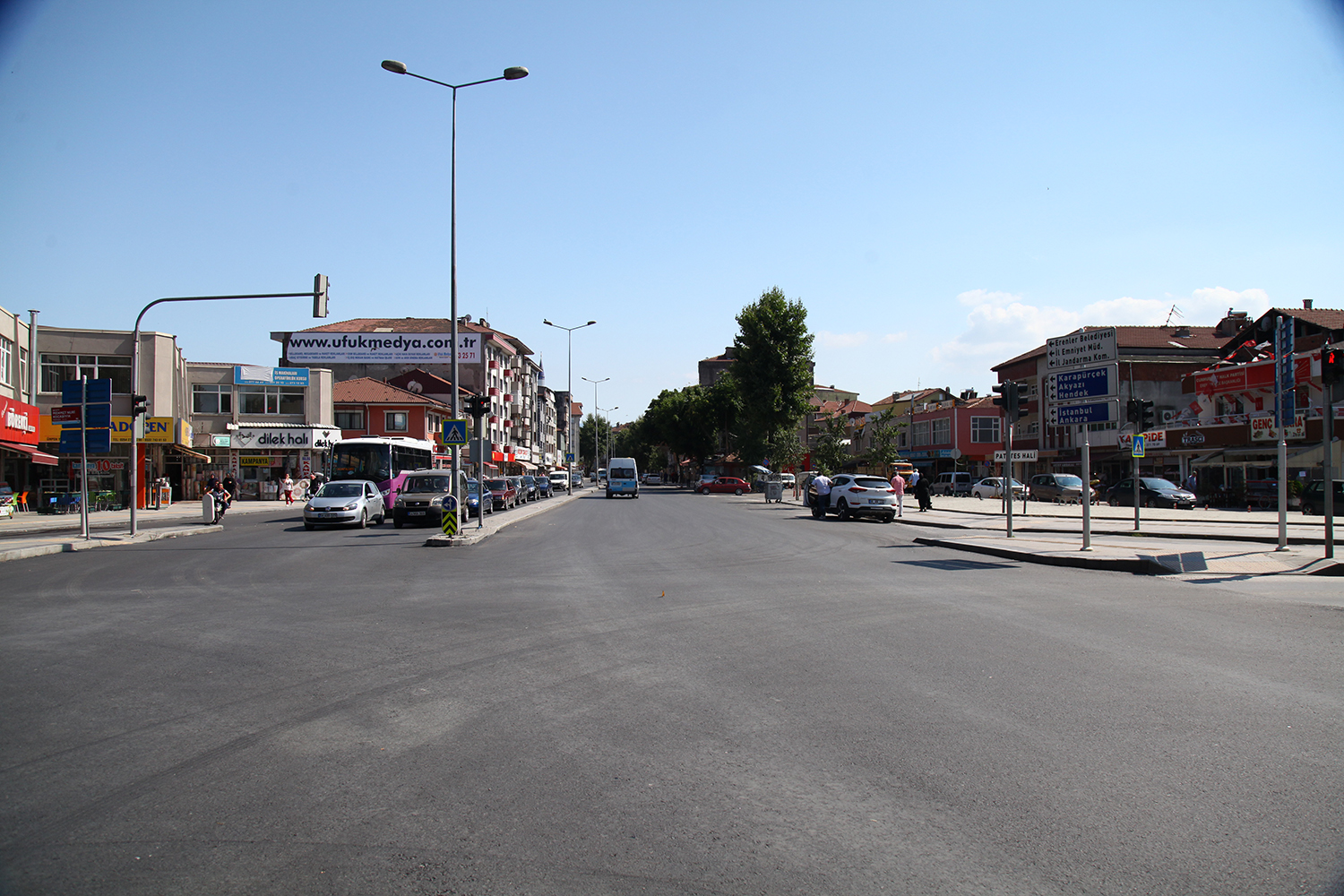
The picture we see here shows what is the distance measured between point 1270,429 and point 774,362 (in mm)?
34353

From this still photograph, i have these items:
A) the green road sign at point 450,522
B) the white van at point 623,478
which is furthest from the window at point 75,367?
the green road sign at point 450,522

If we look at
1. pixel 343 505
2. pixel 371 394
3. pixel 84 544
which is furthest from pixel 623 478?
pixel 84 544

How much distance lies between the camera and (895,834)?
3.80 metres

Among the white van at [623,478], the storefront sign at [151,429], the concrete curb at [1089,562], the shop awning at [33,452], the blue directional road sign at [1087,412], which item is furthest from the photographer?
the white van at [623,478]

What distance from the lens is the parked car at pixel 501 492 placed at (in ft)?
133

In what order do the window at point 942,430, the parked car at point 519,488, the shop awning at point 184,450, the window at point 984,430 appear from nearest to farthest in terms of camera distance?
the shop awning at point 184,450, the parked car at point 519,488, the window at point 984,430, the window at point 942,430

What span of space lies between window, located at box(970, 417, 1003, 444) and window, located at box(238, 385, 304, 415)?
191 ft

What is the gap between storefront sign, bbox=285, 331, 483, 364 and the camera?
7206cm

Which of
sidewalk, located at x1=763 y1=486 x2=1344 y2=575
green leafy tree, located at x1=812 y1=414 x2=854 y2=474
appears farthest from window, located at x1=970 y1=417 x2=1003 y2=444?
sidewalk, located at x1=763 y1=486 x2=1344 y2=575

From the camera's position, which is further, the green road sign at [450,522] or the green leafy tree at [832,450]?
the green leafy tree at [832,450]

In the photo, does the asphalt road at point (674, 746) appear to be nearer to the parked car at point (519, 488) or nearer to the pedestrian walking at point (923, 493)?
the pedestrian walking at point (923, 493)

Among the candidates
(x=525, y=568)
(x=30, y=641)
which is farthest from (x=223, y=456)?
(x=30, y=641)

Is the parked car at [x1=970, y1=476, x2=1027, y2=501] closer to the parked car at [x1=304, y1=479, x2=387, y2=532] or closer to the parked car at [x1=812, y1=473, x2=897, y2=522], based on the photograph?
the parked car at [x1=812, y1=473, x2=897, y2=522]

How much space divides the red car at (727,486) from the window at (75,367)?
42.5 m
